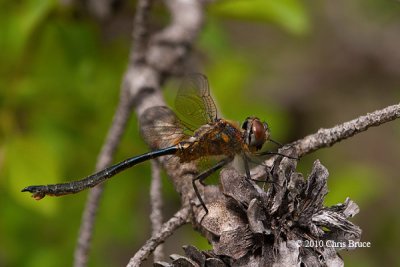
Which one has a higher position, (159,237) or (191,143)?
(191,143)

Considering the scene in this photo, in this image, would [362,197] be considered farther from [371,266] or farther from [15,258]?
[15,258]

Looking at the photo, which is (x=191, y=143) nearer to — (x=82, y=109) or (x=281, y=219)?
(x=281, y=219)

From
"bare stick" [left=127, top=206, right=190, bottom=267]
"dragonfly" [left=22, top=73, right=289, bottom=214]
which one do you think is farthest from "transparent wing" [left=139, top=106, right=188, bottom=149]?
"bare stick" [left=127, top=206, right=190, bottom=267]

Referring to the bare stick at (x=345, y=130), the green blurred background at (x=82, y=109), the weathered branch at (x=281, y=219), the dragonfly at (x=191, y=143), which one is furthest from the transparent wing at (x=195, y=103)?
the green blurred background at (x=82, y=109)

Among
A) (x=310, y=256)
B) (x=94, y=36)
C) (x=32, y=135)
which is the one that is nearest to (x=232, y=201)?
(x=310, y=256)

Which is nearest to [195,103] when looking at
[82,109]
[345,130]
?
[345,130]

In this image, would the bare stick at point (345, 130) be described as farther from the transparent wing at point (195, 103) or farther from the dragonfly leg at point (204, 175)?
the transparent wing at point (195, 103)

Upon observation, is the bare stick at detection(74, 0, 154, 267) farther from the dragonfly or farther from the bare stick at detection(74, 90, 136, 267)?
the dragonfly
